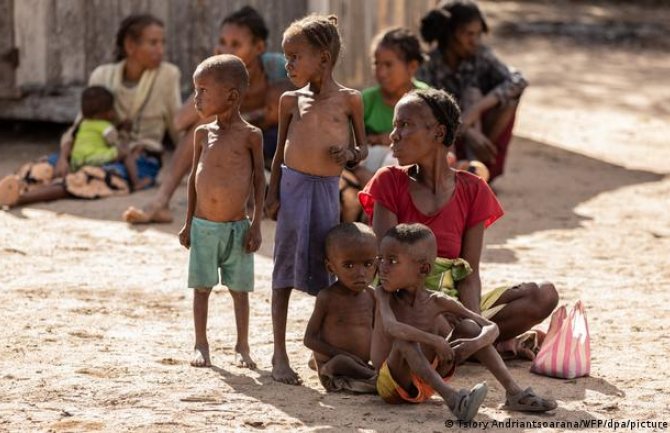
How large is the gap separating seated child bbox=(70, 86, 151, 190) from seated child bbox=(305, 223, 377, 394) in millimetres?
3897

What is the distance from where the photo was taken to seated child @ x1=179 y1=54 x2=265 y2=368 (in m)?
4.90

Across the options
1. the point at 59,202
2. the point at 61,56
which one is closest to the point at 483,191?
the point at 59,202

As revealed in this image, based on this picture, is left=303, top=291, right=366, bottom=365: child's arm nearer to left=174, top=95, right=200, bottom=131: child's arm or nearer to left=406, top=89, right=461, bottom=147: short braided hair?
left=406, top=89, right=461, bottom=147: short braided hair

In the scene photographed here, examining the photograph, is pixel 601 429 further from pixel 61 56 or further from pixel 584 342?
pixel 61 56

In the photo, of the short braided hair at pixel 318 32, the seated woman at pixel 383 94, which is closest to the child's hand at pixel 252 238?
the short braided hair at pixel 318 32

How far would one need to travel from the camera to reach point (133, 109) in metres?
8.84

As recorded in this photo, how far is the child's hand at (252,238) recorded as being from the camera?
16.2ft

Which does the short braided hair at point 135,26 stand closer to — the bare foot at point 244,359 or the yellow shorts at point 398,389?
the bare foot at point 244,359

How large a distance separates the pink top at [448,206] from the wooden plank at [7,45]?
→ 17.4 feet

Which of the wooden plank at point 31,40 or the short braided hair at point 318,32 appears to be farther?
the wooden plank at point 31,40

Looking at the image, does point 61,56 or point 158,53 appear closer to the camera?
point 158,53

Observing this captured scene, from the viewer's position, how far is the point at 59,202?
8.21 m

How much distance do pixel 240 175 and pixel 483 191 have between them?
904mm

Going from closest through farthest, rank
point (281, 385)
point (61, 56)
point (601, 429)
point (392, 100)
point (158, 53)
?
point (601, 429)
point (281, 385)
point (392, 100)
point (158, 53)
point (61, 56)
